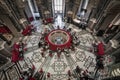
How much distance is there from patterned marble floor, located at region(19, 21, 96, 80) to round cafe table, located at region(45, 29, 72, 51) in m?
1.20

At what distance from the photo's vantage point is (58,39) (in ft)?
78.0

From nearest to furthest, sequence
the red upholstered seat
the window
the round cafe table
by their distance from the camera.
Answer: the round cafe table
the red upholstered seat
the window

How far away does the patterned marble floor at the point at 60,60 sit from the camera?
19.7 metres

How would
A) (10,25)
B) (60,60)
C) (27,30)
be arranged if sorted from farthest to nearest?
1. (27,30)
2. (10,25)
3. (60,60)

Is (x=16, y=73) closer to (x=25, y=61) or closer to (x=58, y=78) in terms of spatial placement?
(x=25, y=61)

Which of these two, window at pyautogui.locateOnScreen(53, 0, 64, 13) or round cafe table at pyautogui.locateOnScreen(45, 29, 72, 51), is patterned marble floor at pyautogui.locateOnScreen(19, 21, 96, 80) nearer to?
round cafe table at pyautogui.locateOnScreen(45, 29, 72, 51)

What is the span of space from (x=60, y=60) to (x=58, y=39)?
4.27m

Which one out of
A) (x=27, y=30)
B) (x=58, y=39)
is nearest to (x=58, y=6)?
(x=58, y=39)

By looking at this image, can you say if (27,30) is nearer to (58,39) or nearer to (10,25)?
(10,25)

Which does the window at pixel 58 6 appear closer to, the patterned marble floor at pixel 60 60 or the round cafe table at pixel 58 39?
the round cafe table at pixel 58 39

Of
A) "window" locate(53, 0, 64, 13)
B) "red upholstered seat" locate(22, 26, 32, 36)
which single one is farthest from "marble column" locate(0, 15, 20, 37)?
"window" locate(53, 0, 64, 13)

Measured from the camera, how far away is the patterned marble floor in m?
19.7

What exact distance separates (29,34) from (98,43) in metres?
12.0

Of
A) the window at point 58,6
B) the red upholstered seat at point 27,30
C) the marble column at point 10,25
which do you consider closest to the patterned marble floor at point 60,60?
the red upholstered seat at point 27,30
